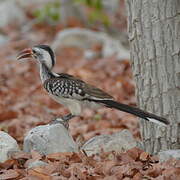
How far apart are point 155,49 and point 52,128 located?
1185mm

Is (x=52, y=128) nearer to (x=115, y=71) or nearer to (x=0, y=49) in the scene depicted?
(x=115, y=71)

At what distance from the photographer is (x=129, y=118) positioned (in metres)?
7.78

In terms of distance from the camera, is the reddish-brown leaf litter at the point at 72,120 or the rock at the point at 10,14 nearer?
the reddish-brown leaf litter at the point at 72,120

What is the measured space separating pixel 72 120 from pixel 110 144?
2.59 m

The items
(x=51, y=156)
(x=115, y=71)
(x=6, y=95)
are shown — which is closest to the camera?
(x=51, y=156)

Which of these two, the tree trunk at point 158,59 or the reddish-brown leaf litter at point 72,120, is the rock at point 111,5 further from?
the tree trunk at point 158,59

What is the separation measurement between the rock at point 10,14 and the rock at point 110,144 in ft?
31.5

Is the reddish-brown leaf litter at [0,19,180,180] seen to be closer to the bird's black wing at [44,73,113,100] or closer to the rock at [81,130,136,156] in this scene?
the rock at [81,130,136,156]

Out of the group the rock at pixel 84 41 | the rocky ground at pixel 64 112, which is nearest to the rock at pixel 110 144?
the rocky ground at pixel 64 112

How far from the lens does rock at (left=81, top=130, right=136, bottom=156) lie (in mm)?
5367

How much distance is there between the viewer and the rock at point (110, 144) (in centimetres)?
537

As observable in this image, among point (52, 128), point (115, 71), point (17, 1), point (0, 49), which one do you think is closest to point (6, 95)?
point (115, 71)

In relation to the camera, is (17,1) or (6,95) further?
(17,1)

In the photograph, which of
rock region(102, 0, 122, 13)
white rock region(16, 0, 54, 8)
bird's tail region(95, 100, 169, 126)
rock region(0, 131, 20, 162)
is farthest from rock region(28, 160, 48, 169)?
rock region(102, 0, 122, 13)
